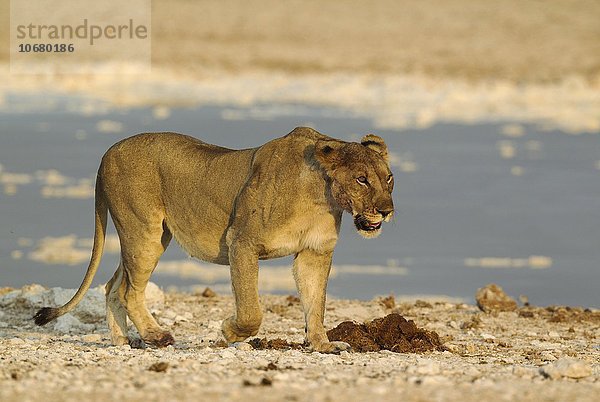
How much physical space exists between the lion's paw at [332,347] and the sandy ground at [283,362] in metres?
0.27

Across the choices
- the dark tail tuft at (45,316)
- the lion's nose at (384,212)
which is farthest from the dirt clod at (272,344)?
the dark tail tuft at (45,316)

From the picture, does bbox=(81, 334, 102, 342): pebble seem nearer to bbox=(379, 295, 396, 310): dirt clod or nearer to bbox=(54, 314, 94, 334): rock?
bbox=(54, 314, 94, 334): rock

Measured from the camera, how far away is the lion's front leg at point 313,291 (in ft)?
31.6

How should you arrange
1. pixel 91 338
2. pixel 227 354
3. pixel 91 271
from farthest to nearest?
pixel 91 338 < pixel 91 271 < pixel 227 354

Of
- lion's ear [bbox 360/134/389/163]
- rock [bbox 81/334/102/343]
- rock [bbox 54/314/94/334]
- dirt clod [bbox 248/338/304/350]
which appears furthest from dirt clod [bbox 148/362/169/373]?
rock [bbox 54/314/94/334]

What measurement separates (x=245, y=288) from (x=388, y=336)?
1228 mm

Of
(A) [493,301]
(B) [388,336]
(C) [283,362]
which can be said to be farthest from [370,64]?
(C) [283,362]

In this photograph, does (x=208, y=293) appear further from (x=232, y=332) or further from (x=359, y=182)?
(x=359, y=182)

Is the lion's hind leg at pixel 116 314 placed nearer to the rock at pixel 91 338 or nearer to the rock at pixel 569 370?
the rock at pixel 91 338

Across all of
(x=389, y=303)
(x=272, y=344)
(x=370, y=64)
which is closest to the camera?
(x=272, y=344)

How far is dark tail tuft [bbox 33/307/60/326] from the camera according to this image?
34.6 feet

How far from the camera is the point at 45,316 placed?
Answer: 10555 mm

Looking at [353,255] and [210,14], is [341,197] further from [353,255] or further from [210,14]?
[210,14]

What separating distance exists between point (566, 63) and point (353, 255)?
3356cm
